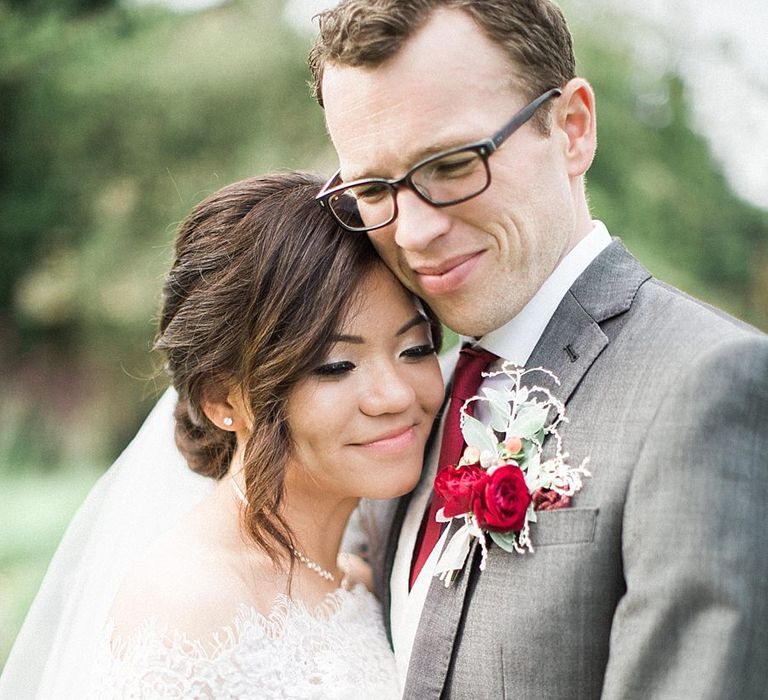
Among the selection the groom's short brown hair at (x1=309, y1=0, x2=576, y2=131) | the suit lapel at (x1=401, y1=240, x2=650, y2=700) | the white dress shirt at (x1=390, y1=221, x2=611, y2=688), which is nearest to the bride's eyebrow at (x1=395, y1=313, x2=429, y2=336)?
the white dress shirt at (x1=390, y1=221, x2=611, y2=688)

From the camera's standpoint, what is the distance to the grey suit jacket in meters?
1.84

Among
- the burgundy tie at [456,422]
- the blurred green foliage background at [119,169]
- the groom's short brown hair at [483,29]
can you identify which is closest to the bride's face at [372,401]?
the burgundy tie at [456,422]

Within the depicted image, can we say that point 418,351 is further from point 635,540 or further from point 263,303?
point 635,540

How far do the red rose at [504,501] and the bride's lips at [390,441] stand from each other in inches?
19.9

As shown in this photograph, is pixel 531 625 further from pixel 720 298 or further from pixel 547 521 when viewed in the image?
pixel 720 298

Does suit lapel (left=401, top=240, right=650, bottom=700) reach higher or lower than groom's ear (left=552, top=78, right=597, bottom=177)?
lower

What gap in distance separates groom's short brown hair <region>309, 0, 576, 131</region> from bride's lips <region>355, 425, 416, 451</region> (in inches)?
39.2

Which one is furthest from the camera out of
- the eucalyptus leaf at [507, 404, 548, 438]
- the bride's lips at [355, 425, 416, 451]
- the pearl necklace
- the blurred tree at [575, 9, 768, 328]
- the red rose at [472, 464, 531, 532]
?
the blurred tree at [575, 9, 768, 328]

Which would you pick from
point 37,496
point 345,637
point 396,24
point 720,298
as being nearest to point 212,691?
point 345,637

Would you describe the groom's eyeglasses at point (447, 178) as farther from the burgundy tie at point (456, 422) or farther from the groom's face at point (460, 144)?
the burgundy tie at point (456, 422)

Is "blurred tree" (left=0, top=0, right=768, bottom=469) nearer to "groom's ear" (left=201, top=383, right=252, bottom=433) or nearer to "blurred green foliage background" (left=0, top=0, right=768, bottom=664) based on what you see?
"blurred green foliage background" (left=0, top=0, right=768, bottom=664)

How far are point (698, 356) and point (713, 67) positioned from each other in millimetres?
4761

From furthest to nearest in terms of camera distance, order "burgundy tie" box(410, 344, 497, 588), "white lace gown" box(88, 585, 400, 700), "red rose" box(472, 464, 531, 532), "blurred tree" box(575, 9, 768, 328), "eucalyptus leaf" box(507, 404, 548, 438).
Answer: "blurred tree" box(575, 9, 768, 328)
"burgundy tie" box(410, 344, 497, 588)
"white lace gown" box(88, 585, 400, 700)
"eucalyptus leaf" box(507, 404, 548, 438)
"red rose" box(472, 464, 531, 532)

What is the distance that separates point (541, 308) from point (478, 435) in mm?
378
